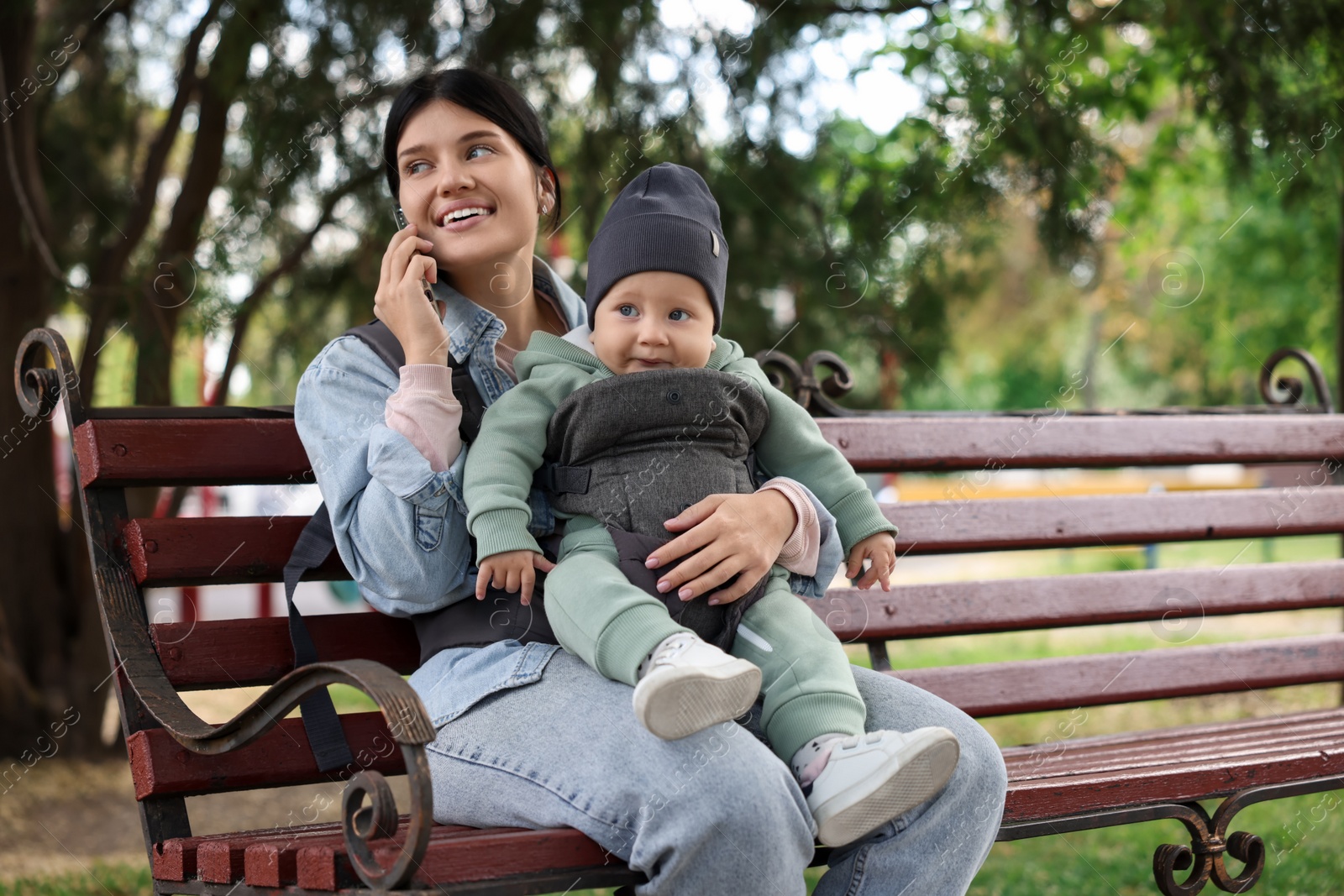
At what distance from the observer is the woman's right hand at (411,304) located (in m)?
2.16

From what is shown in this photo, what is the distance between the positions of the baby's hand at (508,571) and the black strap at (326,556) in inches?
13.1

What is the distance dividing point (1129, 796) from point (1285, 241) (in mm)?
10295

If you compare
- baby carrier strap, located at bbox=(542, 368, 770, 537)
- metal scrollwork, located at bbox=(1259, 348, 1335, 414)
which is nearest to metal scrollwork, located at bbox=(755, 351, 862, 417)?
baby carrier strap, located at bbox=(542, 368, 770, 537)

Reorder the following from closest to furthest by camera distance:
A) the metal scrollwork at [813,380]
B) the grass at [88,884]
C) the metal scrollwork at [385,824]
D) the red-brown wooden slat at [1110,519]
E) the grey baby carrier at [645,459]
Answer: the metal scrollwork at [385,824] < the grey baby carrier at [645,459] < the red-brown wooden slat at [1110,519] < the metal scrollwork at [813,380] < the grass at [88,884]

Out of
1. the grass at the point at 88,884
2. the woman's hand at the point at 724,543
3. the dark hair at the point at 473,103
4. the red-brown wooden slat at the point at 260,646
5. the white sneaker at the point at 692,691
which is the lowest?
the grass at the point at 88,884

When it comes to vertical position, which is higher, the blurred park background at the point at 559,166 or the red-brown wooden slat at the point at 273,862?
the blurred park background at the point at 559,166

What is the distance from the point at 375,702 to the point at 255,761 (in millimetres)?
675

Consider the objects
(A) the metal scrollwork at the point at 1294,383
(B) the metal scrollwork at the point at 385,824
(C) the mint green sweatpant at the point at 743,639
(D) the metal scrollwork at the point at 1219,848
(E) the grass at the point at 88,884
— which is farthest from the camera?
(A) the metal scrollwork at the point at 1294,383

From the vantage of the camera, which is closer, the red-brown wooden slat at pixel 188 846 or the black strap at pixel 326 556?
the red-brown wooden slat at pixel 188 846

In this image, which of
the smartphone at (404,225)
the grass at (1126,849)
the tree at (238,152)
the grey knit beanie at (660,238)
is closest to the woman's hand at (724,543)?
the grey knit beanie at (660,238)

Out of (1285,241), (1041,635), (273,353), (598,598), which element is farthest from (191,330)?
(1285,241)

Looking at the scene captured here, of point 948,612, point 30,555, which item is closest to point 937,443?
point 948,612

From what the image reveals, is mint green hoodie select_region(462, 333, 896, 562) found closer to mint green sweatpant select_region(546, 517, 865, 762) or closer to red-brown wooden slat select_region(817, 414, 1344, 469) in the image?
mint green sweatpant select_region(546, 517, 865, 762)

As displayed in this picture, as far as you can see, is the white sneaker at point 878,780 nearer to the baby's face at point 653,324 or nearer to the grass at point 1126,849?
the baby's face at point 653,324
